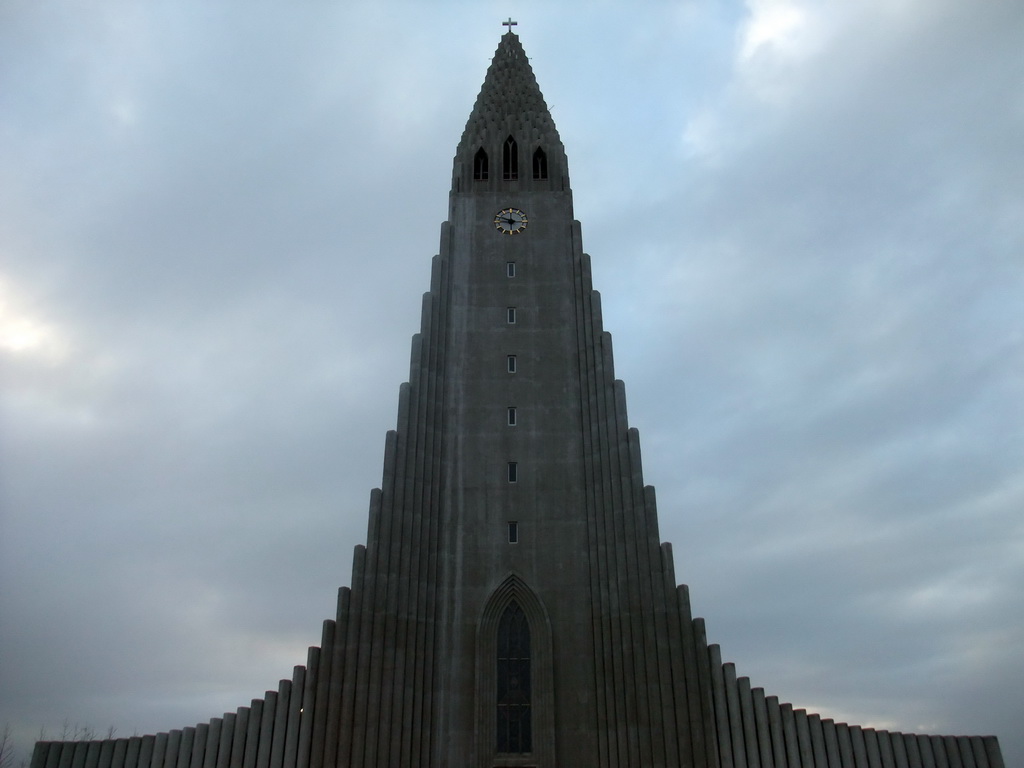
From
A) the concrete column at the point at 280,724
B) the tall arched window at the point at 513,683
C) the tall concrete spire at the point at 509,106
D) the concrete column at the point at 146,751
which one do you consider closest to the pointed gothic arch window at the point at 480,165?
the tall concrete spire at the point at 509,106

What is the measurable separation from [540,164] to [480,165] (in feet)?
10.7

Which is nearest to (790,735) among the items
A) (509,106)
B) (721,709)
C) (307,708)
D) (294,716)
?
(721,709)

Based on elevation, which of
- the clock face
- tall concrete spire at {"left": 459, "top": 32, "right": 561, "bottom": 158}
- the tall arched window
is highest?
tall concrete spire at {"left": 459, "top": 32, "right": 561, "bottom": 158}

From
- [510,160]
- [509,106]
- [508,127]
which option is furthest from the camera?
[509,106]

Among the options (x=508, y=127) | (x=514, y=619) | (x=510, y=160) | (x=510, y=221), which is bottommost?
(x=514, y=619)

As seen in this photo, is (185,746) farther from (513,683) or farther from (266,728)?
(513,683)

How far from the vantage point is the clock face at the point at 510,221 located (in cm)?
4188

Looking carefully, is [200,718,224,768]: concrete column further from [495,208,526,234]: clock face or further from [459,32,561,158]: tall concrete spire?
[459,32,561,158]: tall concrete spire

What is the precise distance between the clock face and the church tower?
3.53 metres

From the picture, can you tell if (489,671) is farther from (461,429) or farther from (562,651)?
(461,429)

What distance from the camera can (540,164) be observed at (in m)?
44.7

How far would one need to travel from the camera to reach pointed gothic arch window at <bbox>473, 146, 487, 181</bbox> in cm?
4416

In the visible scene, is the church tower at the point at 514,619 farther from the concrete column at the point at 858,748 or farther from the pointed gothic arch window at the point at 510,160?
the pointed gothic arch window at the point at 510,160

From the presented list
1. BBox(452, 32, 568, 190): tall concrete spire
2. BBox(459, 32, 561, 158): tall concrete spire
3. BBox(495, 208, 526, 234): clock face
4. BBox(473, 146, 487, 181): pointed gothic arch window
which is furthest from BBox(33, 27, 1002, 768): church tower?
BBox(459, 32, 561, 158): tall concrete spire
